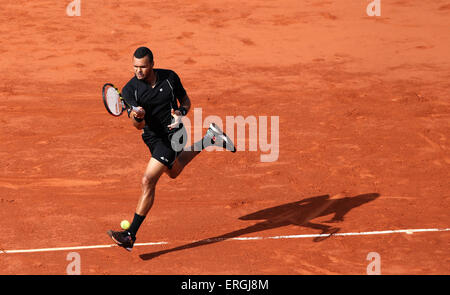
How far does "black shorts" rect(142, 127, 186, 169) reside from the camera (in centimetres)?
821

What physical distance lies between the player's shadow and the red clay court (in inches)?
1.1

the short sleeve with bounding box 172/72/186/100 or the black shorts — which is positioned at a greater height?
the short sleeve with bounding box 172/72/186/100

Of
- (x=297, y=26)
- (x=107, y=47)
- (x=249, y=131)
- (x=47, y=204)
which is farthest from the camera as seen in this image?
(x=297, y=26)

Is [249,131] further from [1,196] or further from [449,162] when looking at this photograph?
[1,196]

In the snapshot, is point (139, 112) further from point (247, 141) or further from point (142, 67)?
point (247, 141)

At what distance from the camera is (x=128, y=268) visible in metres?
8.05

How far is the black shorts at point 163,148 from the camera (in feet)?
26.9

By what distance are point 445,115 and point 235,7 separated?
8495mm

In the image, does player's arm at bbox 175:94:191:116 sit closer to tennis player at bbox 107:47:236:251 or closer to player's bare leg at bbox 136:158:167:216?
tennis player at bbox 107:47:236:251

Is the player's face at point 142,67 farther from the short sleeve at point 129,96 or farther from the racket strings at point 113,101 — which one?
the racket strings at point 113,101

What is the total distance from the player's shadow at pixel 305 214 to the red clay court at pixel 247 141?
3 cm

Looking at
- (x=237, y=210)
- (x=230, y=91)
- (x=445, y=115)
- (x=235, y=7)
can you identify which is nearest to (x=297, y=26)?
(x=235, y=7)

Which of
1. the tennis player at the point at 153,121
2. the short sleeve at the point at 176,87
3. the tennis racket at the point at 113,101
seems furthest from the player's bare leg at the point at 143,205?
the short sleeve at the point at 176,87

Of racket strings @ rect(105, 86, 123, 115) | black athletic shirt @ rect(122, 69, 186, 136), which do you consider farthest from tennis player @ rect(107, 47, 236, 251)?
racket strings @ rect(105, 86, 123, 115)
